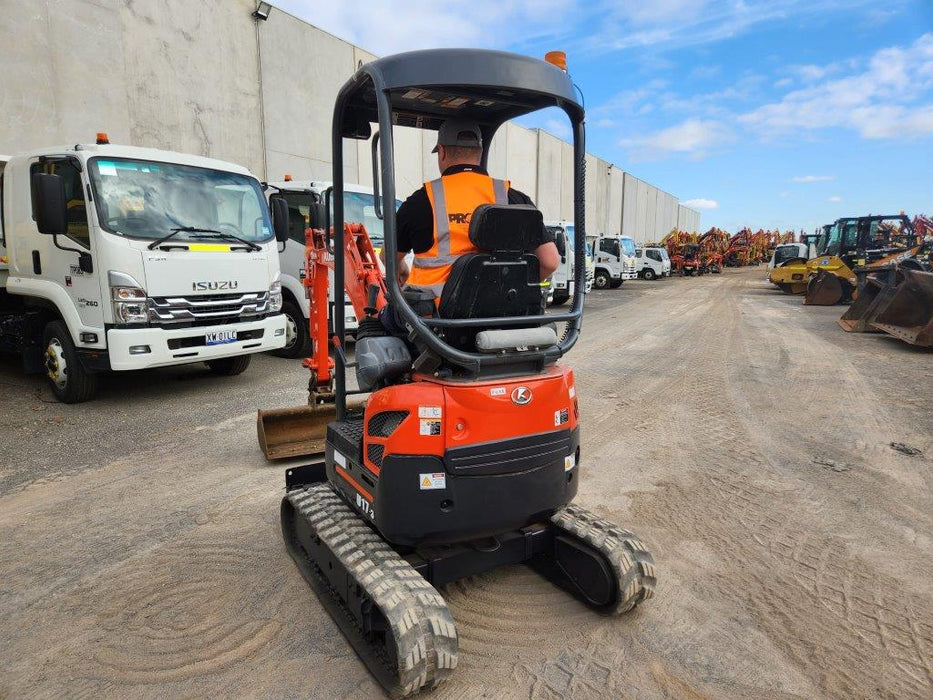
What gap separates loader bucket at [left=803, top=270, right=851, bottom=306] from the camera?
61.6 feet

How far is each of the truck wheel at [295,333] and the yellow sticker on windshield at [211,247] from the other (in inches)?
91.1

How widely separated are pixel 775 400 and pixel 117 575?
670cm

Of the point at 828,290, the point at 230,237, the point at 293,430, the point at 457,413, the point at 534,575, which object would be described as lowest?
the point at 534,575

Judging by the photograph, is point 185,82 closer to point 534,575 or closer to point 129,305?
point 129,305

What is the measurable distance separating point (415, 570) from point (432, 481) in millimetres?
411

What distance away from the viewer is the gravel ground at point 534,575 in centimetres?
252

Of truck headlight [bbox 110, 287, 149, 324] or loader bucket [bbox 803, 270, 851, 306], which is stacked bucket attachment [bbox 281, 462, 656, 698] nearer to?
truck headlight [bbox 110, 287, 149, 324]

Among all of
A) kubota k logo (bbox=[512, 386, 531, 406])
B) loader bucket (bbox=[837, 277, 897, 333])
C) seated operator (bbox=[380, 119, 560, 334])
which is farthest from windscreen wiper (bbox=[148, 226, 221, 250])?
loader bucket (bbox=[837, 277, 897, 333])

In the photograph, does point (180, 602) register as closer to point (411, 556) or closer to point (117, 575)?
point (117, 575)

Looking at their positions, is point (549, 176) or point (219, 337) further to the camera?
point (549, 176)

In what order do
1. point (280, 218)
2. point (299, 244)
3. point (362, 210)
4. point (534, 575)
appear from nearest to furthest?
point (534, 575) < point (280, 218) < point (299, 244) < point (362, 210)

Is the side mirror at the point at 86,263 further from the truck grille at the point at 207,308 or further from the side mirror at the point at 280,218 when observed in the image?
the side mirror at the point at 280,218

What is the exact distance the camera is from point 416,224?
108 inches

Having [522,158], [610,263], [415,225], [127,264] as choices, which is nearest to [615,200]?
[522,158]
